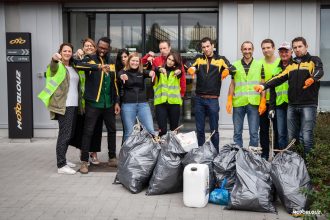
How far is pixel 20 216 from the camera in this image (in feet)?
17.2

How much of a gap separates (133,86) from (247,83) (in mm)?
1745

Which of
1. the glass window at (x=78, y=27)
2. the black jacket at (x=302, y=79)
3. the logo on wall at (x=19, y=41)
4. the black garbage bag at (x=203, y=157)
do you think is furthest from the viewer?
the glass window at (x=78, y=27)

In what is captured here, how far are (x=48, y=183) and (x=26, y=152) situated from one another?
257 centimetres

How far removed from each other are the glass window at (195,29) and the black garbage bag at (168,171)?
4910 mm

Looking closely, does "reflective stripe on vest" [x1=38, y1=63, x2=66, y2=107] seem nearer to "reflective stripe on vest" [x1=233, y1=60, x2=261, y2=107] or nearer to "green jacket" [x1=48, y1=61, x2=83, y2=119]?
"green jacket" [x1=48, y1=61, x2=83, y2=119]

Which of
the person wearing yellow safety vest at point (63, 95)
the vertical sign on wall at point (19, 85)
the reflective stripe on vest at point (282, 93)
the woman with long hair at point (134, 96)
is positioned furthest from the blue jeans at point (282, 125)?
the vertical sign on wall at point (19, 85)

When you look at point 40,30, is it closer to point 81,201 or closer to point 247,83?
point 247,83

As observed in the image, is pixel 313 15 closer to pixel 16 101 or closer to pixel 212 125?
pixel 212 125

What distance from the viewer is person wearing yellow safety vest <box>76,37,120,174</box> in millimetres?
6966

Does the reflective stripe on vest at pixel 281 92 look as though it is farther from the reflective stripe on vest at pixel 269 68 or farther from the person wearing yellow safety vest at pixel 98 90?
the person wearing yellow safety vest at pixel 98 90

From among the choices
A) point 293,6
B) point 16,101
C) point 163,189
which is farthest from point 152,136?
point 293,6

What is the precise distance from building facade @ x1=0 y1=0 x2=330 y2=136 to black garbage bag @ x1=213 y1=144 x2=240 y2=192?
4297 mm

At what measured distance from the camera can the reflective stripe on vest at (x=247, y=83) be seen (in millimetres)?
6977

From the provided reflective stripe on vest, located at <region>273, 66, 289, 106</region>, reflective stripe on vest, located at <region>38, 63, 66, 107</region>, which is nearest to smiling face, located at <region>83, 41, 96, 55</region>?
reflective stripe on vest, located at <region>38, 63, 66, 107</region>
